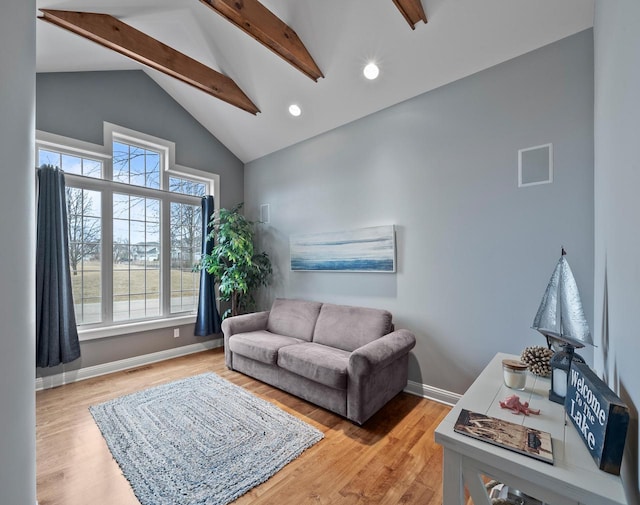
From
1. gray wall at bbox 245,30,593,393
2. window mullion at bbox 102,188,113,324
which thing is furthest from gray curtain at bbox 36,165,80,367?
gray wall at bbox 245,30,593,393

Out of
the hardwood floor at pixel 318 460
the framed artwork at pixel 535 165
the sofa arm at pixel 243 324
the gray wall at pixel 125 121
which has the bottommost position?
the hardwood floor at pixel 318 460

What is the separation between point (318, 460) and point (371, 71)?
316 cm

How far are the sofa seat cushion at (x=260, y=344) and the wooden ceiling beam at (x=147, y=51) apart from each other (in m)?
2.75

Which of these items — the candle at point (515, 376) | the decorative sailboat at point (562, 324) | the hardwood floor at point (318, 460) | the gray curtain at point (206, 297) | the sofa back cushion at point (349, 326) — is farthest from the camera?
the gray curtain at point (206, 297)

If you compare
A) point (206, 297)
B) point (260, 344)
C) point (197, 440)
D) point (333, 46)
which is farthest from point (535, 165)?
point (206, 297)

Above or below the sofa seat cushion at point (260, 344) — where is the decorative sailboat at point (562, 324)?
above

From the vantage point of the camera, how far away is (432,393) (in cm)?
269

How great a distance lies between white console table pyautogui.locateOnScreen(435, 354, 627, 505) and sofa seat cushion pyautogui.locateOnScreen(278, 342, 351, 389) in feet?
3.87

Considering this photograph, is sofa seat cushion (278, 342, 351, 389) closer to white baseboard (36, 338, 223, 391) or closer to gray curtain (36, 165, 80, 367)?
white baseboard (36, 338, 223, 391)

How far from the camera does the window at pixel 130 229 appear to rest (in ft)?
10.7

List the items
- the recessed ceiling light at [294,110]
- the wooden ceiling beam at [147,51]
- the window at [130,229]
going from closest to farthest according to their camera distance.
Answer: the wooden ceiling beam at [147,51] < the window at [130,229] < the recessed ceiling light at [294,110]

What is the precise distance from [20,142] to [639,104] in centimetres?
206

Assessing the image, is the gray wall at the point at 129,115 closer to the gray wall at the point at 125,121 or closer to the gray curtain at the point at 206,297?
the gray wall at the point at 125,121

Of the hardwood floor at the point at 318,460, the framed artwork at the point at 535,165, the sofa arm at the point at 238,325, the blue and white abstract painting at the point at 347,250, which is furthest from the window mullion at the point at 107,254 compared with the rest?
the framed artwork at the point at 535,165
